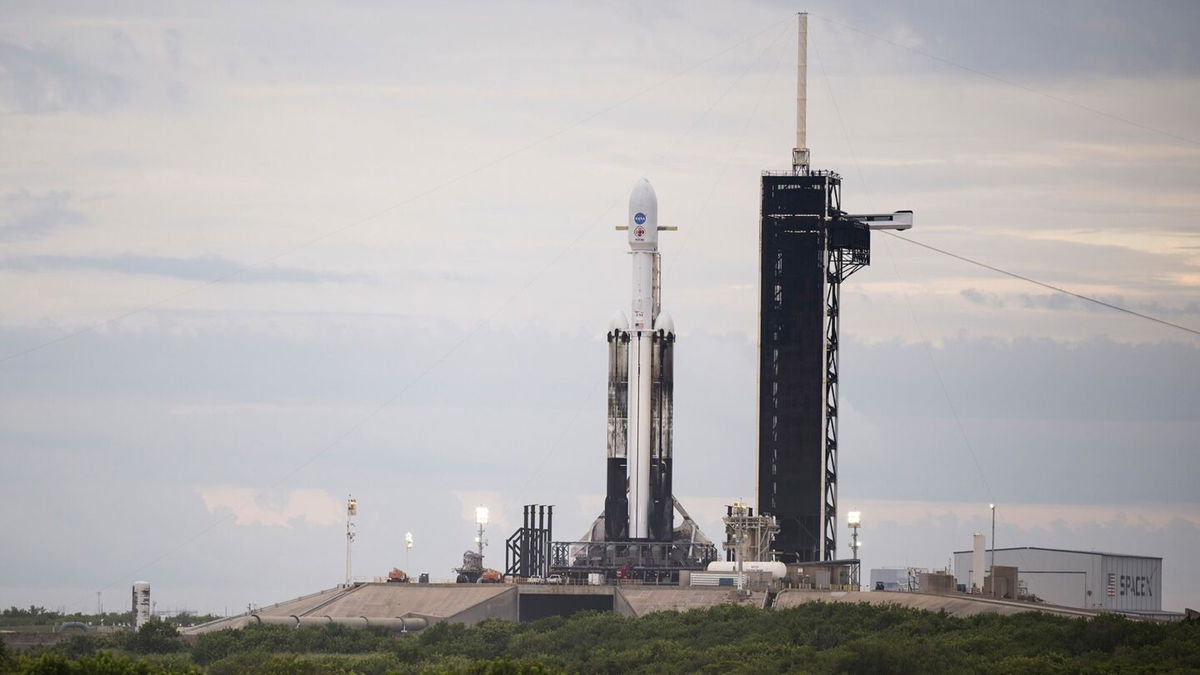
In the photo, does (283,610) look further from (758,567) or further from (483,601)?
(758,567)

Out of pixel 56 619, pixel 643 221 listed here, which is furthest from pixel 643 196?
pixel 56 619

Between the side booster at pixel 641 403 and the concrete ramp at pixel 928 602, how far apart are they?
12805 millimetres

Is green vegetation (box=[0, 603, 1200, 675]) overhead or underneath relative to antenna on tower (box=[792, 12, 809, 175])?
underneath

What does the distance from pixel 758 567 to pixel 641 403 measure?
1201 cm

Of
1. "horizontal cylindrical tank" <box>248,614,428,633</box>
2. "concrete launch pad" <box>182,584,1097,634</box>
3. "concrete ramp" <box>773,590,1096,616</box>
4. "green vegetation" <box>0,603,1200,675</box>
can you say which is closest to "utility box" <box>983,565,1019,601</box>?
"concrete ramp" <box>773,590,1096,616</box>

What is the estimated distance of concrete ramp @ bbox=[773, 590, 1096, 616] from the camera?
75.2 meters

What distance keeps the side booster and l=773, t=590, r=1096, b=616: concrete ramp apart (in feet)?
42.0

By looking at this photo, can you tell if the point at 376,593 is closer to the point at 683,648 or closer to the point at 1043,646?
the point at 683,648

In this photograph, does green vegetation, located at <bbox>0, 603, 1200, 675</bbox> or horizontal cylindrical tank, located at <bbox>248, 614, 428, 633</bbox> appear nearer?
green vegetation, located at <bbox>0, 603, 1200, 675</bbox>

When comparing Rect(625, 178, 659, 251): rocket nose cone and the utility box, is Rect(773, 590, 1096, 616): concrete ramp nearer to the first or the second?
the utility box

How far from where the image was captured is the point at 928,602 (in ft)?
268

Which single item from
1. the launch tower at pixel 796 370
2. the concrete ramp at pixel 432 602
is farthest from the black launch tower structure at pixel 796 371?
the concrete ramp at pixel 432 602

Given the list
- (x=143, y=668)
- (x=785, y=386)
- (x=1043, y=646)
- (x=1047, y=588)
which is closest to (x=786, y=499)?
(x=785, y=386)

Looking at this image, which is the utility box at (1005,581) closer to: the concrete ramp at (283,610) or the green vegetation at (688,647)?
the green vegetation at (688,647)
